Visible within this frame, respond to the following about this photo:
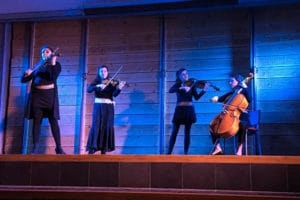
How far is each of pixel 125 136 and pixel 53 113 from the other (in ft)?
5.86

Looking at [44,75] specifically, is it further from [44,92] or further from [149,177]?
[149,177]

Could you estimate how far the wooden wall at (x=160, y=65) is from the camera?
6.34 metres

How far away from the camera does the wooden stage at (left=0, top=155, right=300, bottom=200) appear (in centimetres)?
382

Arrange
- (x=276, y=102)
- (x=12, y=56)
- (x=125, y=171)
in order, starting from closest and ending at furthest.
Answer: (x=125, y=171) → (x=276, y=102) → (x=12, y=56)

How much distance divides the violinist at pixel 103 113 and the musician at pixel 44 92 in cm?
51

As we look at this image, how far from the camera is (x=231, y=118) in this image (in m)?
4.82

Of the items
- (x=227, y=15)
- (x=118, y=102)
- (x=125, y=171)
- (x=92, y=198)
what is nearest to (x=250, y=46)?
(x=227, y=15)

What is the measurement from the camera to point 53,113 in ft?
17.6

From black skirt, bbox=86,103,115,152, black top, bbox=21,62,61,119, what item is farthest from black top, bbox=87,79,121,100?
black top, bbox=21,62,61,119

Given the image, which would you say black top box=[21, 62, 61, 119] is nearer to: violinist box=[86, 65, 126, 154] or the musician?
the musician

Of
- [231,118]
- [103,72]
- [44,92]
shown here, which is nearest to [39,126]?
[44,92]

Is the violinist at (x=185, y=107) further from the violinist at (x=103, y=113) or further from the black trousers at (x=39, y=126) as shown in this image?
the black trousers at (x=39, y=126)

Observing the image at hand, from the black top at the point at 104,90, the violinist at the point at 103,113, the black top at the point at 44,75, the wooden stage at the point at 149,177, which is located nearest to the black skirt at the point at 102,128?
the violinist at the point at 103,113

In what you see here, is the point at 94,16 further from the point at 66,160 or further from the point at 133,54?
the point at 66,160
